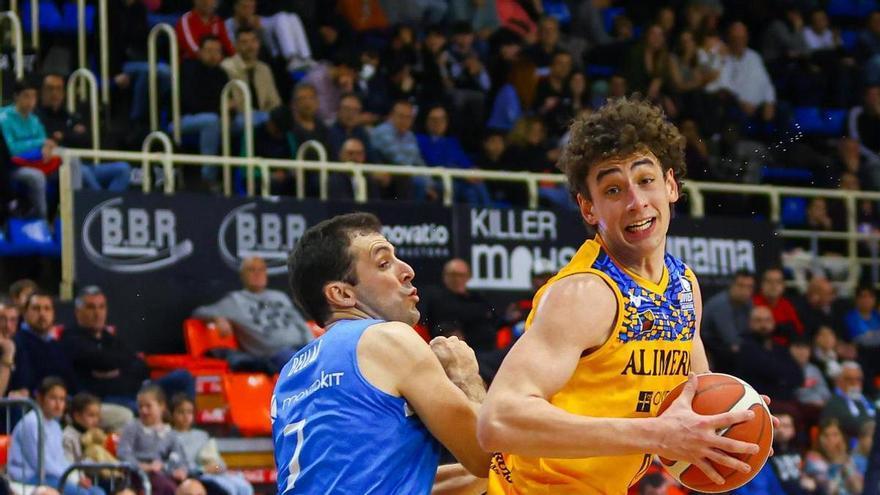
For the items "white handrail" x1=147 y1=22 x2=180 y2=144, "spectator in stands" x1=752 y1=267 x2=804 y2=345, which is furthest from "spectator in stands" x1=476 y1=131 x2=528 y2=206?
"white handrail" x1=147 y1=22 x2=180 y2=144

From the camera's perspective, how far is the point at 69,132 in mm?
13609

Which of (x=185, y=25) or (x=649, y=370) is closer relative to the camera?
(x=649, y=370)

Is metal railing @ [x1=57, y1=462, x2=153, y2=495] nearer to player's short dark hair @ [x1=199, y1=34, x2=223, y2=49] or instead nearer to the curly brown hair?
player's short dark hair @ [x1=199, y1=34, x2=223, y2=49]

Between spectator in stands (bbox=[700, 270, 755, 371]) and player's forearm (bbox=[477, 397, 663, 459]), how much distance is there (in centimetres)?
1034

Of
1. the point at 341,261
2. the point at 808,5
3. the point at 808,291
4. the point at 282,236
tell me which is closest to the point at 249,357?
the point at 282,236

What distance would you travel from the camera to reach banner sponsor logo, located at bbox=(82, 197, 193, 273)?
12.5 metres

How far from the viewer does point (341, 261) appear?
15.7 ft

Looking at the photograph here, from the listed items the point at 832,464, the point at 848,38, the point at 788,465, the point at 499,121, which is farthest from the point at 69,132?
the point at 848,38

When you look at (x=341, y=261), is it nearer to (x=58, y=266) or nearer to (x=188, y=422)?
(x=188, y=422)

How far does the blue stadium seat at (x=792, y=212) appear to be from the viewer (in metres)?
17.6

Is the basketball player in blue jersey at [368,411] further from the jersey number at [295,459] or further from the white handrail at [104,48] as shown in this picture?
the white handrail at [104,48]

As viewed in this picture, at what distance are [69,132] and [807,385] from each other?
737cm

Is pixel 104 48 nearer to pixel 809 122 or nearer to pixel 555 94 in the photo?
pixel 555 94

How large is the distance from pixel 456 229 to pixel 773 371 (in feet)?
10.7
